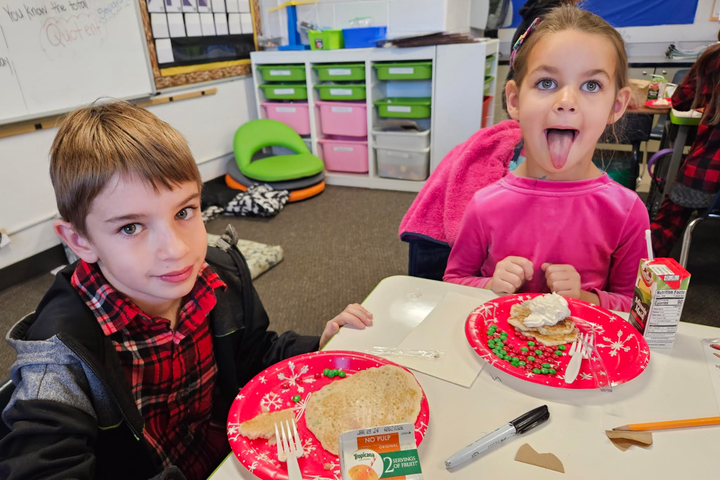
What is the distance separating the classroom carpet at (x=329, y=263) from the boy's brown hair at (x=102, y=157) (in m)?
1.27

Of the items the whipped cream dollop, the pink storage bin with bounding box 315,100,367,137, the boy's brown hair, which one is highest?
the boy's brown hair

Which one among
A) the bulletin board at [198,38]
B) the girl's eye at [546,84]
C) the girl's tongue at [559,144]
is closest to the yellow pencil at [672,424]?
the girl's tongue at [559,144]

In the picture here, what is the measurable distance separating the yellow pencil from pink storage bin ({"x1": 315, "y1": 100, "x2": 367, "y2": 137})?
3.02 metres

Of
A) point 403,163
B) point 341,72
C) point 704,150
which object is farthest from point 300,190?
point 704,150

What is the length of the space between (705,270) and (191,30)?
3.25 meters

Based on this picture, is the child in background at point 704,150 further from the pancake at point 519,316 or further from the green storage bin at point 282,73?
the green storage bin at point 282,73

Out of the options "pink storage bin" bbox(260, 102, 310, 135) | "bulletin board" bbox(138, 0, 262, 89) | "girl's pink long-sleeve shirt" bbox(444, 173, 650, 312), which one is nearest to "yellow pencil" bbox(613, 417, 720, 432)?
"girl's pink long-sleeve shirt" bbox(444, 173, 650, 312)

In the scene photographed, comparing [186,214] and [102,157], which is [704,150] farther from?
[102,157]

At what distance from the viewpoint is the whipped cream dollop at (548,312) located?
0.75 meters

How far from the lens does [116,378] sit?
0.69 meters

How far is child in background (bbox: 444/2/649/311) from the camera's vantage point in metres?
0.89

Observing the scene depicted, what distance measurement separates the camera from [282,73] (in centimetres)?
354

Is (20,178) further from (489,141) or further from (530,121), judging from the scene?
(530,121)

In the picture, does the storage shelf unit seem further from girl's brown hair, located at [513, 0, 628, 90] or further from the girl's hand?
the girl's hand
